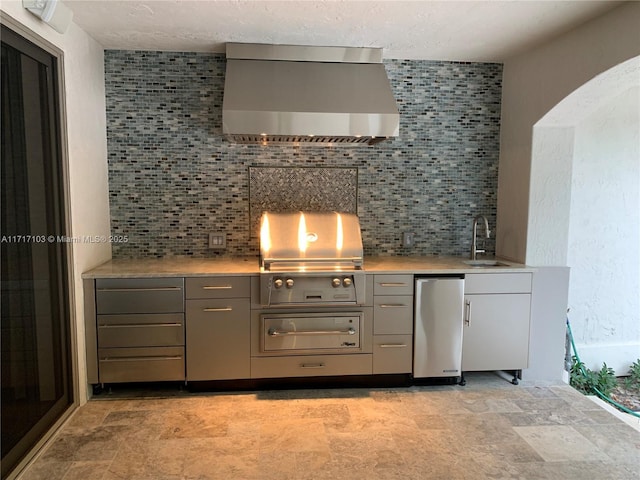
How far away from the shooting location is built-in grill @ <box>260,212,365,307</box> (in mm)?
3098

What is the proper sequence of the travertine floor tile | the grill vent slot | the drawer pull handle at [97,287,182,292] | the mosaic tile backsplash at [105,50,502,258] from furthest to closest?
the mosaic tile backsplash at [105,50,502,258]
the grill vent slot
the drawer pull handle at [97,287,182,292]
the travertine floor tile

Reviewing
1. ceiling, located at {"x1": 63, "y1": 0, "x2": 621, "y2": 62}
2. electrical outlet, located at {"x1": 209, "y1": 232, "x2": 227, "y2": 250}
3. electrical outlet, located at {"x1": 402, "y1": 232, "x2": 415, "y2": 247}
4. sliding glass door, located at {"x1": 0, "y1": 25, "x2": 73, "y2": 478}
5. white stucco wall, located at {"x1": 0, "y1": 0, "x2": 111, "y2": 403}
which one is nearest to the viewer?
sliding glass door, located at {"x1": 0, "y1": 25, "x2": 73, "y2": 478}

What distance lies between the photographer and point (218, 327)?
10.3ft

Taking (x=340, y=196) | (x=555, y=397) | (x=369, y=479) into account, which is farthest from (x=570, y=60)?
(x=369, y=479)

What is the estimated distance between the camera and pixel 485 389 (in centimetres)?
331

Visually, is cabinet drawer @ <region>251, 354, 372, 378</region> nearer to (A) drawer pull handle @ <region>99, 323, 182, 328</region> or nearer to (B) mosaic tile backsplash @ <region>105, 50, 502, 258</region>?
(A) drawer pull handle @ <region>99, 323, 182, 328</region>

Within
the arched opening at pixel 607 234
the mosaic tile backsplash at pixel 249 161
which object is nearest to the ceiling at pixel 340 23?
the mosaic tile backsplash at pixel 249 161

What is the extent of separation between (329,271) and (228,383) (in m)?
1.02

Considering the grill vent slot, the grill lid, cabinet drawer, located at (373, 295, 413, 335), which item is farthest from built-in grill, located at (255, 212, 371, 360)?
the grill vent slot

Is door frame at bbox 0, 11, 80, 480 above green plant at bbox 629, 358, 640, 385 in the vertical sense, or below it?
above

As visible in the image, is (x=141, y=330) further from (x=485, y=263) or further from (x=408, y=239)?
(x=485, y=263)

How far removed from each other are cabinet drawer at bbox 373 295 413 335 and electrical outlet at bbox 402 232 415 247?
685 mm

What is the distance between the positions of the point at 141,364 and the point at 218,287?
27.4 inches

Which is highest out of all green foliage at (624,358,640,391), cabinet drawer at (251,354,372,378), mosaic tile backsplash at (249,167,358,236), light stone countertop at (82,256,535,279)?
mosaic tile backsplash at (249,167,358,236)
